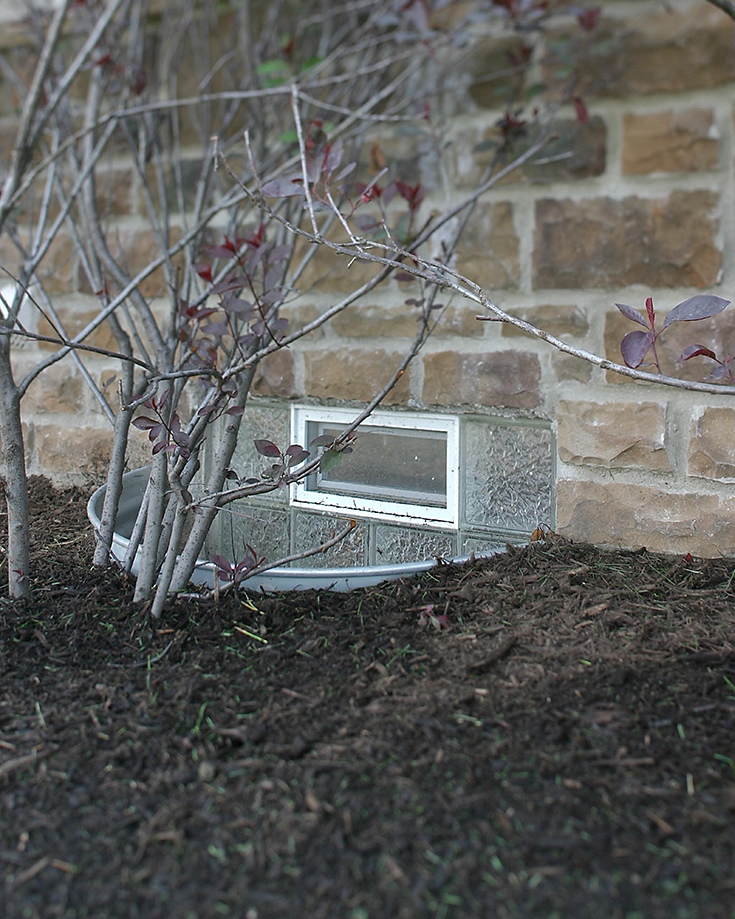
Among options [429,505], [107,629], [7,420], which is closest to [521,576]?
[429,505]

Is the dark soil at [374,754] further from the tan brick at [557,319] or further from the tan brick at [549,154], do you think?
the tan brick at [549,154]

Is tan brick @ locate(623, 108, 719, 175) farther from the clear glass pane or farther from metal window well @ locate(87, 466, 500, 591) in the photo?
metal window well @ locate(87, 466, 500, 591)

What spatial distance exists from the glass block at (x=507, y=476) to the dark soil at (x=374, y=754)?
46 centimetres

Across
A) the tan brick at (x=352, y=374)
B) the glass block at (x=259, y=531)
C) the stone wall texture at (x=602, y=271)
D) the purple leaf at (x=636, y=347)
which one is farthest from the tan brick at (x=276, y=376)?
the purple leaf at (x=636, y=347)

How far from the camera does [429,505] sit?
2078mm

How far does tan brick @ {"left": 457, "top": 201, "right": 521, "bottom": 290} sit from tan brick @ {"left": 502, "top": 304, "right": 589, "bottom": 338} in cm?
9

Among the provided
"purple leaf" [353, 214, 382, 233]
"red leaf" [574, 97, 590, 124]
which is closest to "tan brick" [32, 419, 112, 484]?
"purple leaf" [353, 214, 382, 233]

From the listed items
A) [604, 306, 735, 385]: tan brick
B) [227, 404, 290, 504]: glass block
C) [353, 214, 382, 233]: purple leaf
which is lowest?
[227, 404, 290, 504]: glass block

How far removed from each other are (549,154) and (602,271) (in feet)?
1.10

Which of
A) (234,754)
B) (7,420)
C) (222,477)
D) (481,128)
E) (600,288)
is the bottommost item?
(234,754)

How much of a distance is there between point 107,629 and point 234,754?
479 mm

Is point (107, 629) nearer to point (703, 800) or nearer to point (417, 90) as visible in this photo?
point (703, 800)

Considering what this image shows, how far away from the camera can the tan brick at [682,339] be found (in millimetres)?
1684

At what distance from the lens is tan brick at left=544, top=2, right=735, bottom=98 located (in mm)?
1652
